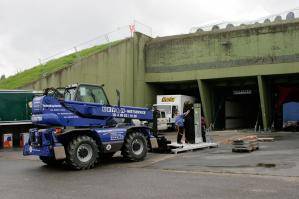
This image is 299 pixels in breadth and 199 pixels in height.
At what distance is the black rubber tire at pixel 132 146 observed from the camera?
15750mm

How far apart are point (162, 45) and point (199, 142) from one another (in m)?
22.6

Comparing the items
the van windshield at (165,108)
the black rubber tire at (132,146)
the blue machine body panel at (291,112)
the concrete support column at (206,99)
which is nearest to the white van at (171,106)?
the van windshield at (165,108)

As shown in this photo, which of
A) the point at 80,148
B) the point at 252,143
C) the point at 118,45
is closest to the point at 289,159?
the point at 252,143

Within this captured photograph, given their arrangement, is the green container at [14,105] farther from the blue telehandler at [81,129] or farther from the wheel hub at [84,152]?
the wheel hub at [84,152]

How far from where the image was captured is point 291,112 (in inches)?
1443

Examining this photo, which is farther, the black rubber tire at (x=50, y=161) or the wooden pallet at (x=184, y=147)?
the wooden pallet at (x=184, y=147)

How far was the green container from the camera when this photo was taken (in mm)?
23562

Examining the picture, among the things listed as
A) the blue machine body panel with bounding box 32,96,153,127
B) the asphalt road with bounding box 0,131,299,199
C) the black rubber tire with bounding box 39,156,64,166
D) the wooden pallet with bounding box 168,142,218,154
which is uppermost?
the blue machine body panel with bounding box 32,96,153,127

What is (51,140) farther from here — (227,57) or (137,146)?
(227,57)

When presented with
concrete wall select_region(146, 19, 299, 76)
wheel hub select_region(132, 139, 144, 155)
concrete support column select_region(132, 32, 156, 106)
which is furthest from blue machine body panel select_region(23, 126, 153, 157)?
concrete support column select_region(132, 32, 156, 106)

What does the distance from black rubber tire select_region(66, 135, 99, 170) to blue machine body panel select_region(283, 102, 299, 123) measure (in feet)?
84.0

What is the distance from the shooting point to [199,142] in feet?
65.3

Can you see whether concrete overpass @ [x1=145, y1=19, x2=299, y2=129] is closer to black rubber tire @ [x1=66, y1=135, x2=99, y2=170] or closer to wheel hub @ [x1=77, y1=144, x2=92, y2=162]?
black rubber tire @ [x1=66, y1=135, x2=99, y2=170]

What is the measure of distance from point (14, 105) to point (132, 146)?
1058 centimetres
